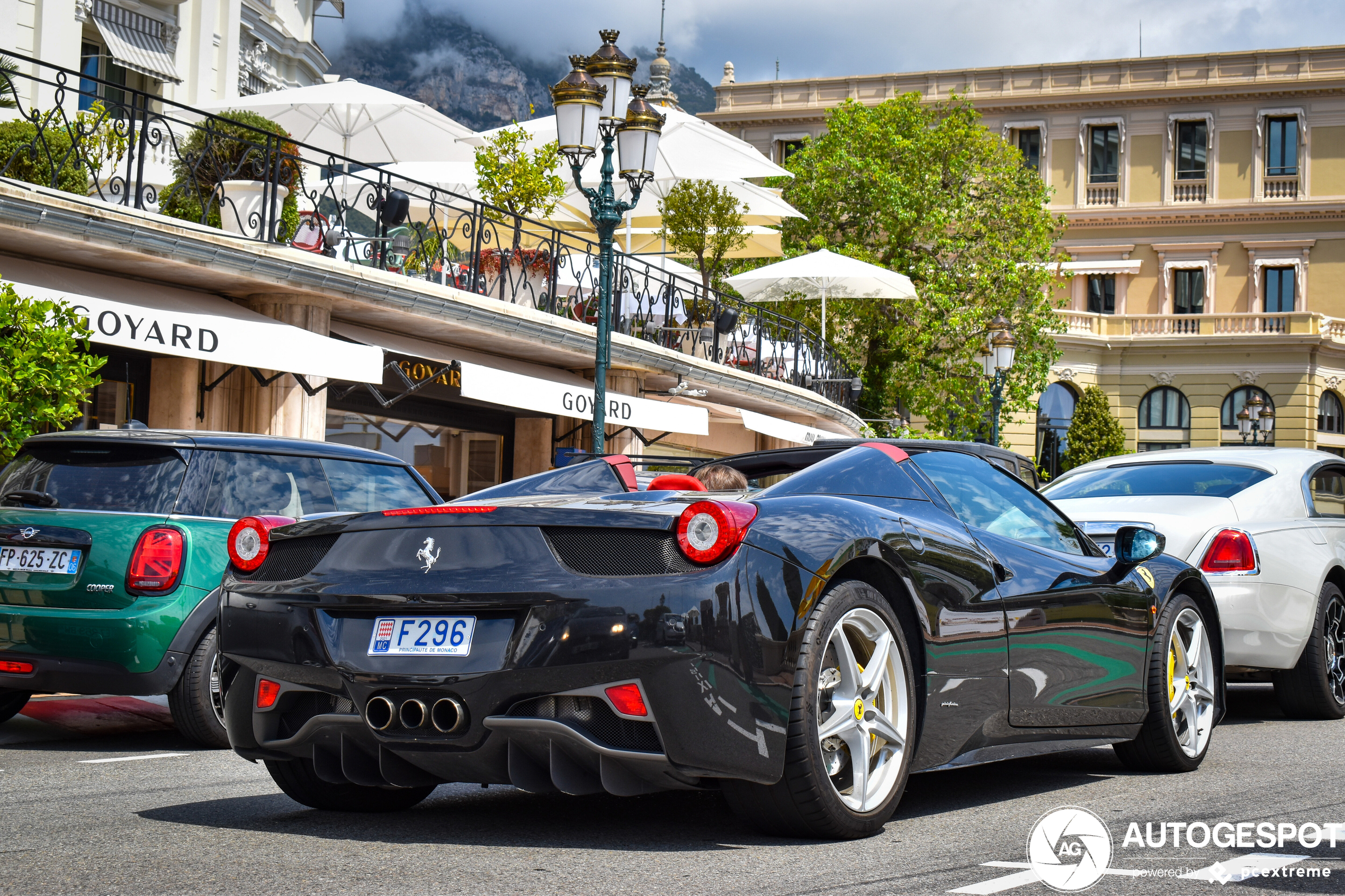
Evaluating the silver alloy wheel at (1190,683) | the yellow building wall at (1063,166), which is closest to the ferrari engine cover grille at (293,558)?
the silver alloy wheel at (1190,683)

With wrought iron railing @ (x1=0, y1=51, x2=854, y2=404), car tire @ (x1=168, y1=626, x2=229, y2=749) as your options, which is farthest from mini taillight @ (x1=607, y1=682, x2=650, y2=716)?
wrought iron railing @ (x1=0, y1=51, x2=854, y2=404)

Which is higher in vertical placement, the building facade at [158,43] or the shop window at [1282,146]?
the shop window at [1282,146]

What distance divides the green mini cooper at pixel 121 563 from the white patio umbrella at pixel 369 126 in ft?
40.7

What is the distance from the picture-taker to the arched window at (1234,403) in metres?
58.5

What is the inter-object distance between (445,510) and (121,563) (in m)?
3.06

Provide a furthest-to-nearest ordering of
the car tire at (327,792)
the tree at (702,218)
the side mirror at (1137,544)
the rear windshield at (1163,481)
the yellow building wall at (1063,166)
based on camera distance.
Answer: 1. the yellow building wall at (1063,166)
2. the tree at (702,218)
3. the rear windshield at (1163,481)
4. the side mirror at (1137,544)
5. the car tire at (327,792)

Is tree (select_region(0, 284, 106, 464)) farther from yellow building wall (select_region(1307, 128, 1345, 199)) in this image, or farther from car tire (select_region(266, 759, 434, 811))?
yellow building wall (select_region(1307, 128, 1345, 199))

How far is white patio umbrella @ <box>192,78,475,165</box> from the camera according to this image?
63.4 ft

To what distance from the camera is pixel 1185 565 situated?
A: 6672 mm

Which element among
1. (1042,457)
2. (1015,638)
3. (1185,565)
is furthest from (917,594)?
(1042,457)

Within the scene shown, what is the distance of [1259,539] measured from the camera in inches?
329

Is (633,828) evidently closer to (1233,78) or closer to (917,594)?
(917,594)

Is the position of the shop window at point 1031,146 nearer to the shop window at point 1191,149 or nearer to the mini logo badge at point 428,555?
the shop window at point 1191,149

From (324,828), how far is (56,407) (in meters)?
5.08
